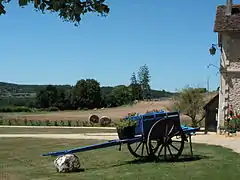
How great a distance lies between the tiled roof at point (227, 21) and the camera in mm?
24602

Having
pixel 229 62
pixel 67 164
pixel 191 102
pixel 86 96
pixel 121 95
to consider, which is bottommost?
pixel 67 164

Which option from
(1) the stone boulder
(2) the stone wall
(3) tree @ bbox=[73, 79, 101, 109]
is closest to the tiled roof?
(2) the stone wall

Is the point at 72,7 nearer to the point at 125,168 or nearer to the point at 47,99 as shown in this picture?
the point at 125,168

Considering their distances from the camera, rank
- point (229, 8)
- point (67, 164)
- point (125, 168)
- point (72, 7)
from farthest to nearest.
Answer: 1. point (229, 8)
2. point (125, 168)
3. point (67, 164)
4. point (72, 7)

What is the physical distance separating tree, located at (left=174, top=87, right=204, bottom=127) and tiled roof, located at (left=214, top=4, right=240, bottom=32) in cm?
713

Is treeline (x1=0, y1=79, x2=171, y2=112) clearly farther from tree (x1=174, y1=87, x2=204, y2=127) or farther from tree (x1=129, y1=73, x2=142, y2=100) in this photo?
tree (x1=174, y1=87, x2=204, y2=127)

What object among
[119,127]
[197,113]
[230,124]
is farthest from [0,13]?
[197,113]

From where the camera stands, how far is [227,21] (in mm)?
25172

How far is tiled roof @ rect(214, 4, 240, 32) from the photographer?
24602mm

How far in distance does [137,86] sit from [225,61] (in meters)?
83.7

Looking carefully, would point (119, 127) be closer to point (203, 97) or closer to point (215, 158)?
point (215, 158)

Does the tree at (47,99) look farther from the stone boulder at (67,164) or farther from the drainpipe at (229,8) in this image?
the stone boulder at (67,164)

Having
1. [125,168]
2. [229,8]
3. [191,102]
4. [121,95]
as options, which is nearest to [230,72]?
[229,8]

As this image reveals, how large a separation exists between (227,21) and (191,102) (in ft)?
26.6
